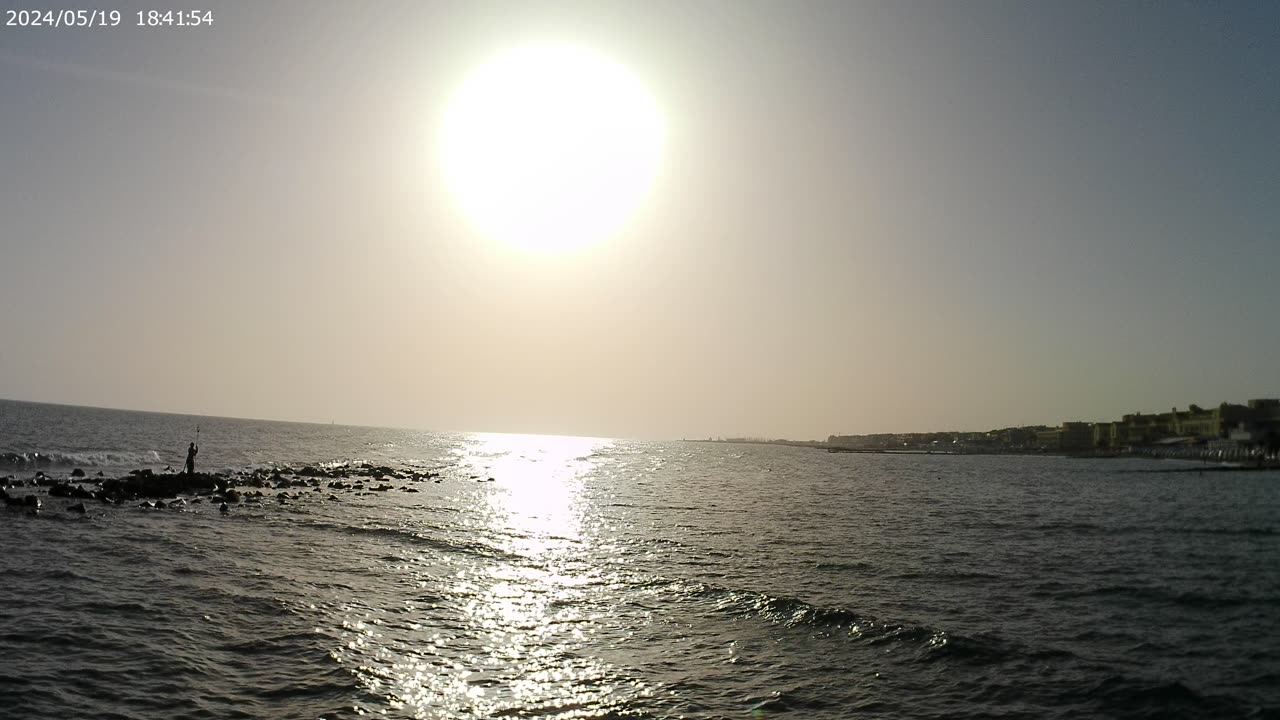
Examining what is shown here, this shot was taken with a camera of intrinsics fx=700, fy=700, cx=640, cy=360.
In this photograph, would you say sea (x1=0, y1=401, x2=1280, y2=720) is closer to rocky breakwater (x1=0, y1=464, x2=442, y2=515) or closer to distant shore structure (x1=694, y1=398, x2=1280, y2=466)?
rocky breakwater (x1=0, y1=464, x2=442, y2=515)

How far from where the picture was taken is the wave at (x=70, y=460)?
203 ft

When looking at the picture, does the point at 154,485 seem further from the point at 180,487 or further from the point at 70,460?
the point at 70,460

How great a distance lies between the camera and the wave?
203 ft

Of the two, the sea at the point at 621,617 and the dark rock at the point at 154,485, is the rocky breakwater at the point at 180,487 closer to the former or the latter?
the dark rock at the point at 154,485

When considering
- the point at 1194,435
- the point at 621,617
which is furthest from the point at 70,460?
the point at 1194,435

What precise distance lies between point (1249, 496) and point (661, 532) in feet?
185

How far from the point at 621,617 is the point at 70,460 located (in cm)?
7069

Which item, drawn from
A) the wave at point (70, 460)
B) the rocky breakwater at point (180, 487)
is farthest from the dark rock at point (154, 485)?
the wave at point (70, 460)

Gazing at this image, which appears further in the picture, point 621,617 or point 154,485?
point 154,485

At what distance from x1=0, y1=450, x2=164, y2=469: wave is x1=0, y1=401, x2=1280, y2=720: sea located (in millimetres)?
30744

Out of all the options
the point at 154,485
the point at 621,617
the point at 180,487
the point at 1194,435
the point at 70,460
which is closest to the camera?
the point at 621,617

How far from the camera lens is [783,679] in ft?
52.1

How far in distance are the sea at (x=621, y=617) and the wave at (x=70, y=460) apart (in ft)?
101

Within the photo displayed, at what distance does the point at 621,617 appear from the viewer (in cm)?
2088
